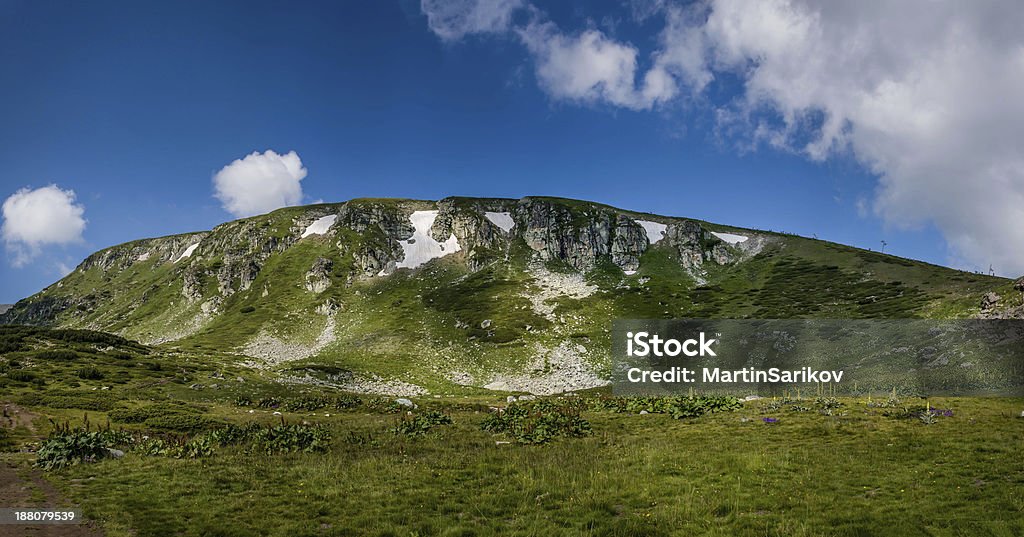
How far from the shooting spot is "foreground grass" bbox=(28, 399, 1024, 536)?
15.0 m

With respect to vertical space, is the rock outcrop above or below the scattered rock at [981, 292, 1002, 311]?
above

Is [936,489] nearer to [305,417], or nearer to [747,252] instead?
[305,417]

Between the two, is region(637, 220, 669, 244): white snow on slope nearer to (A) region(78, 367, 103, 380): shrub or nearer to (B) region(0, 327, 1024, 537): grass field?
(B) region(0, 327, 1024, 537): grass field

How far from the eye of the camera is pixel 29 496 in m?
18.1

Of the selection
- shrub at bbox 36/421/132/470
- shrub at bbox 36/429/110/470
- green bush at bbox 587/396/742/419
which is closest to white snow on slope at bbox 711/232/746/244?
green bush at bbox 587/396/742/419

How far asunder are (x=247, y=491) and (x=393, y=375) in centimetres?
7122

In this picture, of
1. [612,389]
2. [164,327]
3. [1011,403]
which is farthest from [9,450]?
[164,327]

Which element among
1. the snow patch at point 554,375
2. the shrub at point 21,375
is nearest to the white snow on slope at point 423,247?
the snow patch at point 554,375

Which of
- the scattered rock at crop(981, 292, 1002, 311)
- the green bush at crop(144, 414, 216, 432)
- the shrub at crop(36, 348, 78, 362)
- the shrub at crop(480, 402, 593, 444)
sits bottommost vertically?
the green bush at crop(144, 414, 216, 432)

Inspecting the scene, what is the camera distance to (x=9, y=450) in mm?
27078

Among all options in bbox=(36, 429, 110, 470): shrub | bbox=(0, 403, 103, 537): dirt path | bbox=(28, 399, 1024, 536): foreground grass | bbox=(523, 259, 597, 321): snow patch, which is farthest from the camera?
bbox=(523, 259, 597, 321): snow patch

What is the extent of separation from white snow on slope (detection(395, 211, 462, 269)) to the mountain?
2.41ft

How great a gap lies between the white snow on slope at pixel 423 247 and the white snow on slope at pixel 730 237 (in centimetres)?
10044

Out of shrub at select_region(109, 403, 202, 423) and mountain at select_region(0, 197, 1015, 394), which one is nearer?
shrub at select_region(109, 403, 202, 423)
